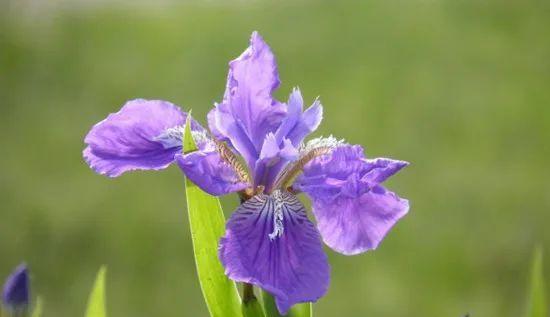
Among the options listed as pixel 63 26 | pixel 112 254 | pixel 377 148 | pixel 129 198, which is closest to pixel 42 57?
pixel 63 26

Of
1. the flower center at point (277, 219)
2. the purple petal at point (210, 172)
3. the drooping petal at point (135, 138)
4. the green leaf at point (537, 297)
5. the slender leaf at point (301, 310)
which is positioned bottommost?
the slender leaf at point (301, 310)

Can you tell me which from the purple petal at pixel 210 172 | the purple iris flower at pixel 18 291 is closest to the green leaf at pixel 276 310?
the purple petal at pixel 210 172

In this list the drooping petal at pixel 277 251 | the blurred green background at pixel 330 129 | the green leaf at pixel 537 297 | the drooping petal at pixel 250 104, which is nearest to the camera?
the drooping petal at pixel 277 251

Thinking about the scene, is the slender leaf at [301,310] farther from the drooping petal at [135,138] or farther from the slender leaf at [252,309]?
the drooping petal at [135,138]

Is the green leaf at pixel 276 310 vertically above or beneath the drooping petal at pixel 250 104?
beneath

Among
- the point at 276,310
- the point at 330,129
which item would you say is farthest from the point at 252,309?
the point at 330,129

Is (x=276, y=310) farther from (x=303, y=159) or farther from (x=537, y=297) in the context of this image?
(x=537, y=297)

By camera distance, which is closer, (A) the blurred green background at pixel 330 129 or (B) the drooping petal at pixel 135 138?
(B) the drooping petal at pixel 135 138

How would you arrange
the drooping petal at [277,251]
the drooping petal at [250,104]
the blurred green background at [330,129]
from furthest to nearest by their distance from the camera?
the blurred green background at [330,129]
the drooping petal at [250,104]
the drooping petal at [277,251]
